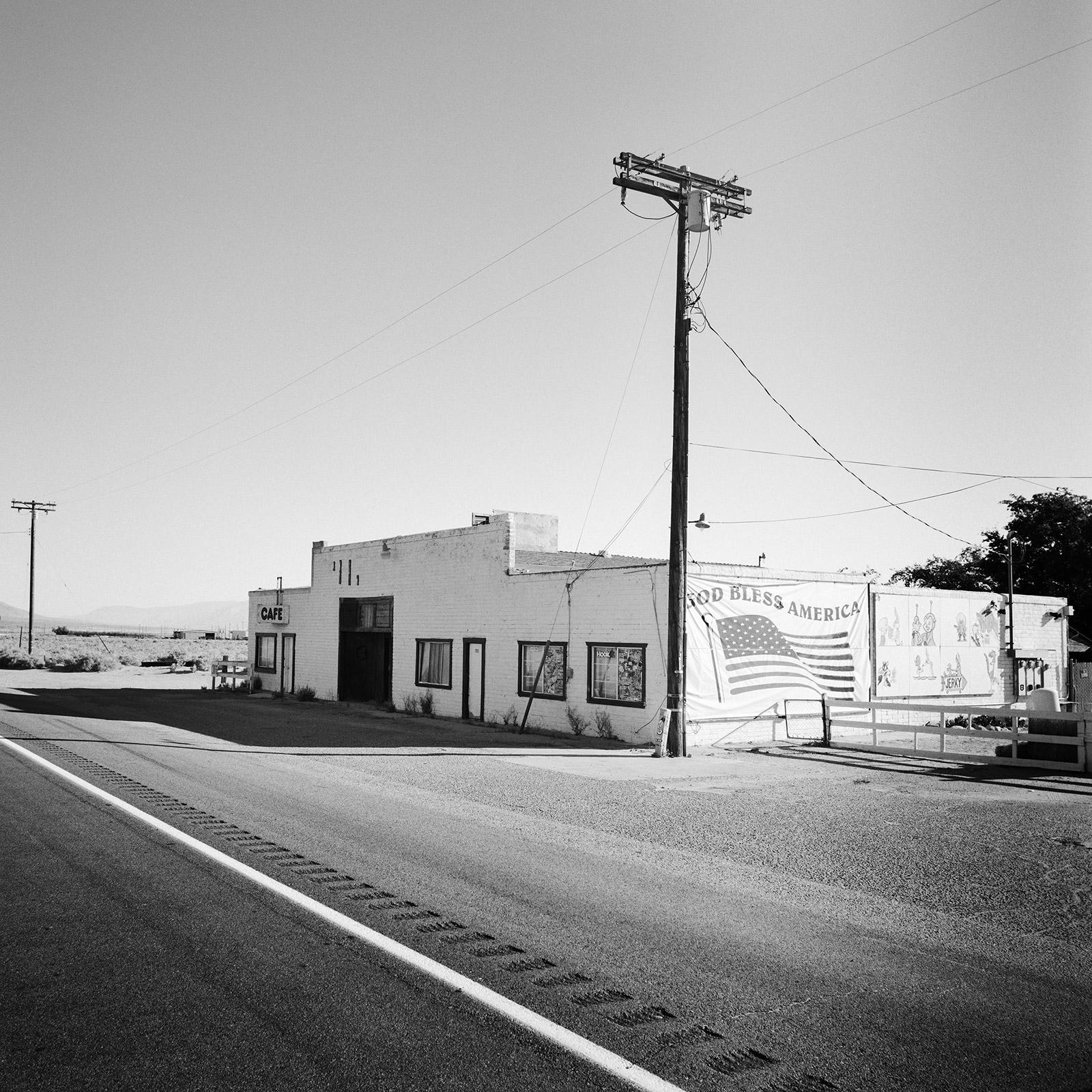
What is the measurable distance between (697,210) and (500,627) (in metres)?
11.5

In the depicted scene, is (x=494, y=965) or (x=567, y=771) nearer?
(x=494, y=965)

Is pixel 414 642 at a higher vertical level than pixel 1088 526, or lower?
lower

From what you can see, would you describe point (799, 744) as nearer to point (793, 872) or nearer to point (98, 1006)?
point (793, 872)

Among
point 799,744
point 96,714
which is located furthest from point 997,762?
point 96,714

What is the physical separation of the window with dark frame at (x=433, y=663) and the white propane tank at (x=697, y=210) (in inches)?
529

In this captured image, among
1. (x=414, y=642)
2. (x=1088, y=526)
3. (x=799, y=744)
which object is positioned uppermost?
(x=1088, y=526)

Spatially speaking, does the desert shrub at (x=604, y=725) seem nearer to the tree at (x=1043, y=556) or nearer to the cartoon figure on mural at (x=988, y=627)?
the cartoon figure on mural at (x=988, y=627)

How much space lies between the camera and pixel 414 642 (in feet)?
94.6

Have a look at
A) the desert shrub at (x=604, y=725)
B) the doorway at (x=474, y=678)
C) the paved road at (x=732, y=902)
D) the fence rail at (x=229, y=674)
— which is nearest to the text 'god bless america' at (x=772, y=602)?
the desert shrub at (x=604, y=725)

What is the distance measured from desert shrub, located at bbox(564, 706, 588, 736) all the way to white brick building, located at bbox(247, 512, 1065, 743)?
0.10m

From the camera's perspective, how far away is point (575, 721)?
72.8ft

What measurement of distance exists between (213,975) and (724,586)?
17.0 m

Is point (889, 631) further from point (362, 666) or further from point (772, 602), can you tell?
point (362, 666)

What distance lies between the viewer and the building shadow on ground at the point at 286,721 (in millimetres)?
19844
